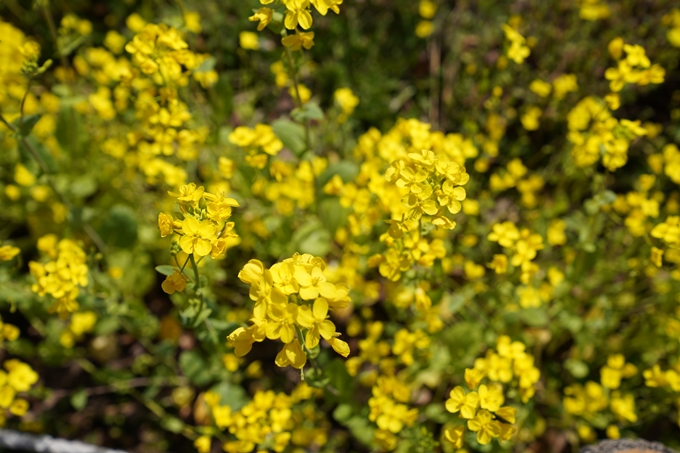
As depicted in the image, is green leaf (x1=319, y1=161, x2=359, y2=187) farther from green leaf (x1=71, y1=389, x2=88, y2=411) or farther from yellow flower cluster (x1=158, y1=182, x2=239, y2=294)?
green leaf (x1=71, y1=389, x2=88, y2=411)

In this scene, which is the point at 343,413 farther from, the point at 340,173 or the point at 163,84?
the point at 163,84

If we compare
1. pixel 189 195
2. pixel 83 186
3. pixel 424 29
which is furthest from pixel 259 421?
pixel 424 29

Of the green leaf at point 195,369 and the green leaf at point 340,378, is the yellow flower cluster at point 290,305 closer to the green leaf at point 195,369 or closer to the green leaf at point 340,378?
the green leaf at point 340,378

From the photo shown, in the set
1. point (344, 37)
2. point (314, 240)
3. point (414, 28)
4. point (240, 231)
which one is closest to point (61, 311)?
point (240, 231)

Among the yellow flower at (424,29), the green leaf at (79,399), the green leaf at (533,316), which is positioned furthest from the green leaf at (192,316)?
the yellow flower at (424,29)

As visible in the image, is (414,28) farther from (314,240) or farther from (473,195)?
(314,240)

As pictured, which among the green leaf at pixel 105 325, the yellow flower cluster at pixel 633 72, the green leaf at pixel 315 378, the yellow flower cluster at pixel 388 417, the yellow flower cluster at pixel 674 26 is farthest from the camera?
the yellow flower cluster at pixel 674 26
